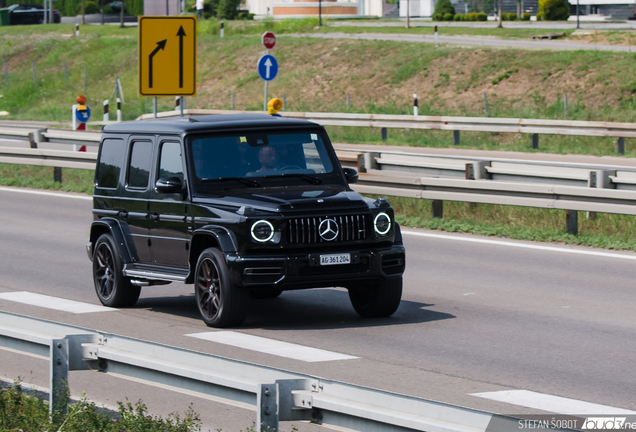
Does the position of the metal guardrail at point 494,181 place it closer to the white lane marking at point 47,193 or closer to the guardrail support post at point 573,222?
the guardrail support post at point 573,222

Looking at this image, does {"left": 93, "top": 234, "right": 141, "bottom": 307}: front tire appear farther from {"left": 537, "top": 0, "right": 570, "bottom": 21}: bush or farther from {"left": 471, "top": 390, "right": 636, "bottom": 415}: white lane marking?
{"left": 537, "top": 0, "right": 570, "bottom": 21}: bush

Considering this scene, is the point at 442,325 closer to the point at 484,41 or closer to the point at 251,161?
the point at 251,161

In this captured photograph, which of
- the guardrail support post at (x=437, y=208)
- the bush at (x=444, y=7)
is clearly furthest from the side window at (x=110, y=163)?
the bush at (x=444, y=7)

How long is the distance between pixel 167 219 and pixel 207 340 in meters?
1.60

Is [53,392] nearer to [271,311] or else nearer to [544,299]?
[271,311]

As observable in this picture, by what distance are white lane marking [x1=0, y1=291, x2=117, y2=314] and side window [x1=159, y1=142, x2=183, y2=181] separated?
1468 millimetres

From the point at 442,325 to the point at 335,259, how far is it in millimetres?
1186

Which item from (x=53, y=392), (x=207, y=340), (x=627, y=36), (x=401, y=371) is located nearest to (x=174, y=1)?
(x=207, y=340)

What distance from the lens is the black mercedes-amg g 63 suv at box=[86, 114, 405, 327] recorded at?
8.63 m

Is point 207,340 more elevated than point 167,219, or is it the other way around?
point 167,219

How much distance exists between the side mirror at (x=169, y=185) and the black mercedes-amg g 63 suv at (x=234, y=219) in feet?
0.04

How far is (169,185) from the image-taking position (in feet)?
30.7

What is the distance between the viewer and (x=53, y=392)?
5.27m

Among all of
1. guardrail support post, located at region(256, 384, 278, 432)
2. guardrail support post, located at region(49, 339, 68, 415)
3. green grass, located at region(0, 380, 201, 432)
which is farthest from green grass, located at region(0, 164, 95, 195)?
guardrail support post, located at region(256, 384, 278, 432)
